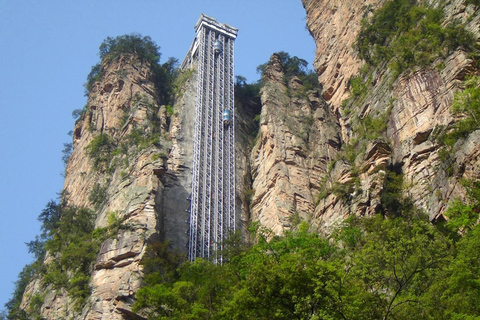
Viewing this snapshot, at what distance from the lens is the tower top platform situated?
4825 cm

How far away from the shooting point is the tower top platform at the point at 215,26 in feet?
158

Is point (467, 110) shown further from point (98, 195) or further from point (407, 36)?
point (98, 195)

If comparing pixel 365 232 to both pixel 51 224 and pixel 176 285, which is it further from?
pixel 51 224

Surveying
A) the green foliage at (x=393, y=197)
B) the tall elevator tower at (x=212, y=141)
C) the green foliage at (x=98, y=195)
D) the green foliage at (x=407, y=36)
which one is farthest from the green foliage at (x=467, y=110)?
the green foliage at (x=98, y=195)

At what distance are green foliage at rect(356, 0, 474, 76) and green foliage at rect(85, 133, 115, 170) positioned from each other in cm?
1827

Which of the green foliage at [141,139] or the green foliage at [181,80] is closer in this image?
the green foliage at [141,139]

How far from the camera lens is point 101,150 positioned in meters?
45.6

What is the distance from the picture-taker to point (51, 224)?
139 ft

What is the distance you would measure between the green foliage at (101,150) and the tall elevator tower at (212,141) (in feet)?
23.0

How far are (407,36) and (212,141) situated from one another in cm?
1433

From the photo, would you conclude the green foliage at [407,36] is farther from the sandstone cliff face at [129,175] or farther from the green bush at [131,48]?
the green bush at [131,48]

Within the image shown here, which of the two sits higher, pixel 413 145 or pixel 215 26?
pixel 215 26

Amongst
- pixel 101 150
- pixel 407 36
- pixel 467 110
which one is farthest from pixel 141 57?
pixel 467 110

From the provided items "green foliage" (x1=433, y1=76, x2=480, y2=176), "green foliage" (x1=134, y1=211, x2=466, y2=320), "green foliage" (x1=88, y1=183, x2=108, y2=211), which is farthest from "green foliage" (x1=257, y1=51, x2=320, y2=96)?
"green foliage" (x1=134, y1=211, x2=466, y2=320)
